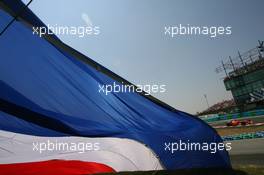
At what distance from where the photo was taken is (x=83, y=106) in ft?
15.2

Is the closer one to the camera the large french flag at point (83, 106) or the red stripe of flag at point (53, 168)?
the large french flag at point (83, 106)

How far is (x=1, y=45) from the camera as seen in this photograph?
15.3 feet

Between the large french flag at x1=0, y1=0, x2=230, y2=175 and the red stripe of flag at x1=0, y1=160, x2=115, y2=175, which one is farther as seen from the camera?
the red stripe of flag at x1=0, y1=160, x2=115, y2=175

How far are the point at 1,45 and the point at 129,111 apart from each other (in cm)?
235

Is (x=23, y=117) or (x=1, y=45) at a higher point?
(x=1, y=45)

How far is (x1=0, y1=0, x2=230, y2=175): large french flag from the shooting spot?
4.48 metres

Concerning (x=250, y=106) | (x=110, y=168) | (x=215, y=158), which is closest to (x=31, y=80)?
(x=110, y=168)

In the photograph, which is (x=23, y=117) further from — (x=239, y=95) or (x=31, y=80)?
(x=239, y=95)

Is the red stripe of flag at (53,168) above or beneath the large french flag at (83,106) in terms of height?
beneath

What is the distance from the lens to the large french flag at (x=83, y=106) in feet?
14.7

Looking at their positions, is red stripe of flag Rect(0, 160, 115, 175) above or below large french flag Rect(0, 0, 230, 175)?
below

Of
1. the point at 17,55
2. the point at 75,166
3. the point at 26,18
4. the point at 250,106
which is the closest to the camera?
the point at 26,18

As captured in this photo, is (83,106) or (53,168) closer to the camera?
(83,106)

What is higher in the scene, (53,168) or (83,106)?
(83,106)
